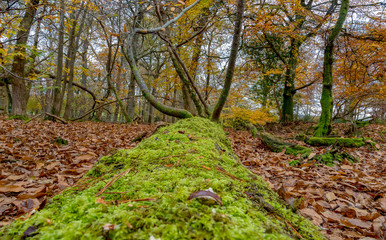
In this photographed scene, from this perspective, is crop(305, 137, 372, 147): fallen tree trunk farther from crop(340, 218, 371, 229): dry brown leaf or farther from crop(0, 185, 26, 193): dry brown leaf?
crop(0, 185, 26, 193): dry brown leaf

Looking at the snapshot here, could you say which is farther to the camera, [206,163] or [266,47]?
[266,47]

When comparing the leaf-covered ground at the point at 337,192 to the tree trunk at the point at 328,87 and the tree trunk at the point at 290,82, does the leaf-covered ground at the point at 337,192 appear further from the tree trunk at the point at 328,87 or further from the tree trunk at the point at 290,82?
the tree trunk at the point at 290,82

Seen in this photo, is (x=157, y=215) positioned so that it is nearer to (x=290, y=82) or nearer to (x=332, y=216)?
(x=332, y=216)

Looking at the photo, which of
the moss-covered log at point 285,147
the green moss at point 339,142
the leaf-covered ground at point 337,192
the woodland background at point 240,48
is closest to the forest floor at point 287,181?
the leaf-covered ground at point 337,192

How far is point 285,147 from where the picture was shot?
4844 millimetres

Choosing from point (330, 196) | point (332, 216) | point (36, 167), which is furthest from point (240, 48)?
point (36, 167)

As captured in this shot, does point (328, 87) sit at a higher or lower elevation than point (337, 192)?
higher

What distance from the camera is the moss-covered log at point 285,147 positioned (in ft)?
14.3

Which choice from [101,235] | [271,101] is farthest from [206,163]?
[271,101]

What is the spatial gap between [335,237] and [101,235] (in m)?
1.58

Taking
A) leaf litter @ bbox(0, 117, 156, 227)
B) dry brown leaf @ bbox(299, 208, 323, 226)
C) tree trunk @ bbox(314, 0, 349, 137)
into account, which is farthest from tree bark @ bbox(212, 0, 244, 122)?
tree trunk @ bbox(314, 0, 349, 137)

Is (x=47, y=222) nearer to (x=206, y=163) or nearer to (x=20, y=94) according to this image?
(x=206, y=163)

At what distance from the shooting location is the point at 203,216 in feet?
1.91

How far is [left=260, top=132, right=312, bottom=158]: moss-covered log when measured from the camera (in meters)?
4.37
